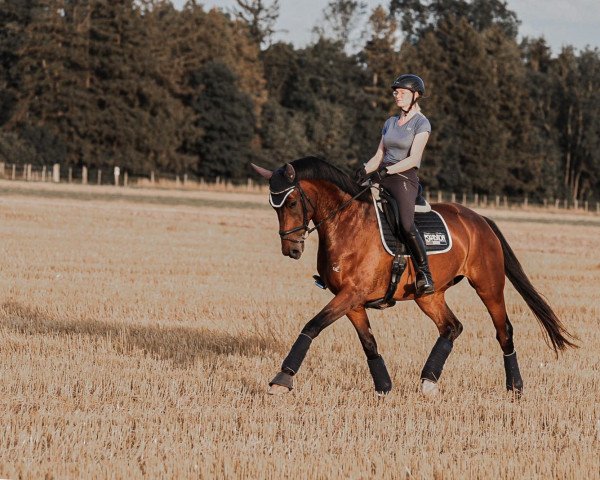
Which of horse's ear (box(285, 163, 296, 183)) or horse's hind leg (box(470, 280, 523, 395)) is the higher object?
horse's ear (box(285, 163, 296, 183))

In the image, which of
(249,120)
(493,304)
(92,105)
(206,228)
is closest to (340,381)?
(493,304)

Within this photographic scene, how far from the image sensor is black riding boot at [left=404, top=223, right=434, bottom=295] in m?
9.41

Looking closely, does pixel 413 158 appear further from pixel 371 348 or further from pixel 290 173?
pixel 371 348

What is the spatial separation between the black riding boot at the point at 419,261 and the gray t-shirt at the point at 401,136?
0.72 metres

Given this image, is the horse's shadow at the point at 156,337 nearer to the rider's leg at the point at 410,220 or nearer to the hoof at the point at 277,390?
the hoof at the point at 277,390

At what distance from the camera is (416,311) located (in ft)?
55.0

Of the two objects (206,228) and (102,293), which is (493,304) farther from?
(206,228)

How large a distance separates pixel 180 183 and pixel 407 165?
72.4 meters

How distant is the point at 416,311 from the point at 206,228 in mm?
20011

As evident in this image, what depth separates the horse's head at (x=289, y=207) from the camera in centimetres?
862

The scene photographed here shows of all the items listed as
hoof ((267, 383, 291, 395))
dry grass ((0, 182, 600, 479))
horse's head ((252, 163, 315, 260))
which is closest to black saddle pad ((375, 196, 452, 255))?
horse's head ((252, 163, 315, 260))

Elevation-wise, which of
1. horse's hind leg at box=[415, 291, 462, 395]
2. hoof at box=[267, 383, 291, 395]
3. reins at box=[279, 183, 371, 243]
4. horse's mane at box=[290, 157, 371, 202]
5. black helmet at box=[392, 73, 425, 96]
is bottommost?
hoof at box=[267, 383, 291, 395]

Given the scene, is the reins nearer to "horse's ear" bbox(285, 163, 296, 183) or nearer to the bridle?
the bridle

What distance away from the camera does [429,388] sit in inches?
374
